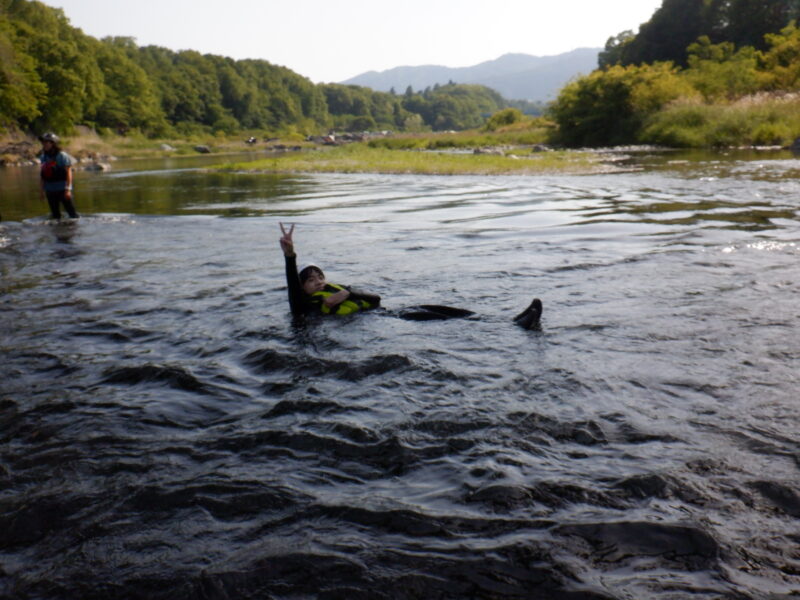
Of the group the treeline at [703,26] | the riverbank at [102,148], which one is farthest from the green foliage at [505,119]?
the riverbank at [102,148]

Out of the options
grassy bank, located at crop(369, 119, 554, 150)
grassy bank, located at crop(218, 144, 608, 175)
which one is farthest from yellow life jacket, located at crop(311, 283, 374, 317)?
grassy bank, located at crop(369, 119, 554, 150)

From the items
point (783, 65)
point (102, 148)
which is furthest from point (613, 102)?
point (102, 148)

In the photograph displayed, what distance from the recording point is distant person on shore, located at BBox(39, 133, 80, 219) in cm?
1691

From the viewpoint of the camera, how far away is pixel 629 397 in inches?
222

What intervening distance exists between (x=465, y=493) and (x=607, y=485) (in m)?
0.98

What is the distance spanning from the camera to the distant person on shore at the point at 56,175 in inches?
666

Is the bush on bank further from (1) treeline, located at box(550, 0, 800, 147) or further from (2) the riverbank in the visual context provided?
(2) the riverbank

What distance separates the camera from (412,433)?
5113 mm

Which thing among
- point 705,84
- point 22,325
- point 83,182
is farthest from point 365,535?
point 705,84

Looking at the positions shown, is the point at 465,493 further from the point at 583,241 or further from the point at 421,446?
the point at 583,241

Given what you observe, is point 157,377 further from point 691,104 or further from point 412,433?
point 691,104

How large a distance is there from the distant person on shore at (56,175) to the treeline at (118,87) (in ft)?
166

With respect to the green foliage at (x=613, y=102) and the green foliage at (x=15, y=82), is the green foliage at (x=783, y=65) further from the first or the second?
the green foliage at (x=15, y=82)

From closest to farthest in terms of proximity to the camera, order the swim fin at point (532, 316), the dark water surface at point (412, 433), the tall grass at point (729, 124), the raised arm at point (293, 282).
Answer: the dark water surface at point (412, 433) < the swim fin at point (532, 316) < the raised arm at point (293, 282) < the tall grass at point (729, 124)
